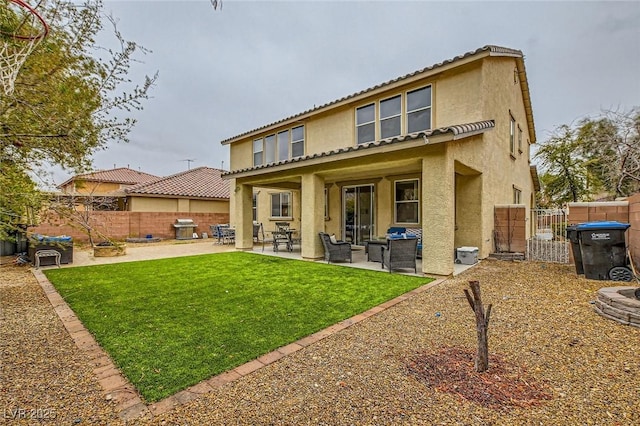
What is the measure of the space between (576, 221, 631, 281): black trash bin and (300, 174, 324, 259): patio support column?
7.43m

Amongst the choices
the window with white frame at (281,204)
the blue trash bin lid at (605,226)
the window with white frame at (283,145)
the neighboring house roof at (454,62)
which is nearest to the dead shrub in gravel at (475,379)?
the blue trash bin lid at (605,226)

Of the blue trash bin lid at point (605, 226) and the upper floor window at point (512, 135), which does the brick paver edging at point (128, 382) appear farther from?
the upper floor window at point (512, 135)

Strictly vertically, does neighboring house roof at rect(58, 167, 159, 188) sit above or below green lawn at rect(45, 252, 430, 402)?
above

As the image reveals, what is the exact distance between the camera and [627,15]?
12297 mm

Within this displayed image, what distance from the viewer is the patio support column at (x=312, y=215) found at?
1091cm

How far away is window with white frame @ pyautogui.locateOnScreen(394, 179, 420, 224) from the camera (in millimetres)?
12750

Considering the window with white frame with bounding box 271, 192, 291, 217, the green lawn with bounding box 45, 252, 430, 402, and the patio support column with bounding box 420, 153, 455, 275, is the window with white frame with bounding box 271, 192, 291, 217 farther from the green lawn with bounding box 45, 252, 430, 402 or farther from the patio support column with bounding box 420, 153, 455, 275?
the patio support column with bounding box 420, 153, 455, 275

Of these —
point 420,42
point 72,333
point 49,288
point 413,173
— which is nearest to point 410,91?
point 413,173

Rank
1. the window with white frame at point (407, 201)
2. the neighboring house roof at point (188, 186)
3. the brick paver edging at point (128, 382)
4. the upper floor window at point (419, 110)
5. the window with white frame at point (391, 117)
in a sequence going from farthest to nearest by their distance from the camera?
the neighboring house roof at point (188, 186) < the window with white frame at point (407, 201) < the window with white frame at point (391, 117) < the upper floor window at point (419, 110) < the brick paver edging at point (128, 382)

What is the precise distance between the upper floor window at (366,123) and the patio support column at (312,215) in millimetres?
3213

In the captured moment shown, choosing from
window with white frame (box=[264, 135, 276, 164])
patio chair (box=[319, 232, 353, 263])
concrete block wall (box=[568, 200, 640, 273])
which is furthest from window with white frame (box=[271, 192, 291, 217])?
concrete block wall (box=[568, 200, 640, 273])

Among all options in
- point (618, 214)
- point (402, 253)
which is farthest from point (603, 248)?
point (402, 253)

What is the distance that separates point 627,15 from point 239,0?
646 inches

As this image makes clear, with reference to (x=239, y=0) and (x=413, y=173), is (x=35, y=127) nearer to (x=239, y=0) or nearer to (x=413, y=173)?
(x=239, y=0)
